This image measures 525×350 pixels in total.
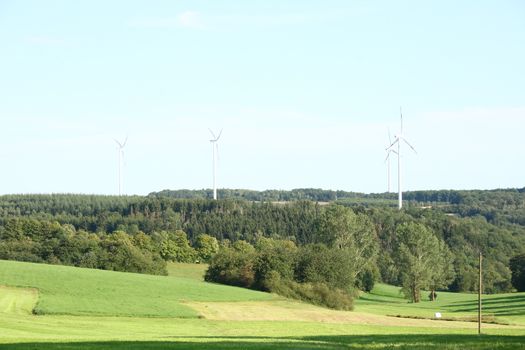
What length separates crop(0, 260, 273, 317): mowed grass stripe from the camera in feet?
227

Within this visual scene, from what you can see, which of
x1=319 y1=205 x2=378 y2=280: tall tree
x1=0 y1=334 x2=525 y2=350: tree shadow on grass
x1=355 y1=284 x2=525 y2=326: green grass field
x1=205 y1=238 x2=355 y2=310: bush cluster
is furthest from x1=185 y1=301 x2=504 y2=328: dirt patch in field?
x1=319 y1=205 x2=378 y2=280: tall tree

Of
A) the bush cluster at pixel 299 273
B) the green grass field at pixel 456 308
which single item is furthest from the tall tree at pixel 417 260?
the bush cluster at pixel 299 273

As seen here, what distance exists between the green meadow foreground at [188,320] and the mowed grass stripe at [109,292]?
0.09 meters

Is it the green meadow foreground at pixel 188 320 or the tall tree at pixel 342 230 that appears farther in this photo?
the tall tree at pixel 342 230

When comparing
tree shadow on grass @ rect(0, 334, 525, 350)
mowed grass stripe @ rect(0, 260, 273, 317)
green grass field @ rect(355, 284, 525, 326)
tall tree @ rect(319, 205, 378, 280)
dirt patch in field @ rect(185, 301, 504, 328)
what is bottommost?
green grass field @ rect(355, 284, 525, 326)

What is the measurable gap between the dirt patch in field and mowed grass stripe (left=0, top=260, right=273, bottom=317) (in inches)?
85.5

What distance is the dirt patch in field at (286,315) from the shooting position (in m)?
71.4

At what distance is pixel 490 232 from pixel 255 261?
336 feet

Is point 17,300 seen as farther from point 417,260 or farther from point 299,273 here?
point 417,260

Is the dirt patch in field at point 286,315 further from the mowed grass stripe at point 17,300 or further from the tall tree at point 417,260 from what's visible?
the tall tree at point 417,260

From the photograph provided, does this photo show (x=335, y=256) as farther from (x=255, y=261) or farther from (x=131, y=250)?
(x=131, y=250)

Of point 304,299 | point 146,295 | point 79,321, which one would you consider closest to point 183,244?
point 304,299

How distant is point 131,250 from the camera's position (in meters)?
119

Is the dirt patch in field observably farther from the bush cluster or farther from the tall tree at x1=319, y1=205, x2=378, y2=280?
the tall tree at x1=319, y1=205, x2=378, y2=280
